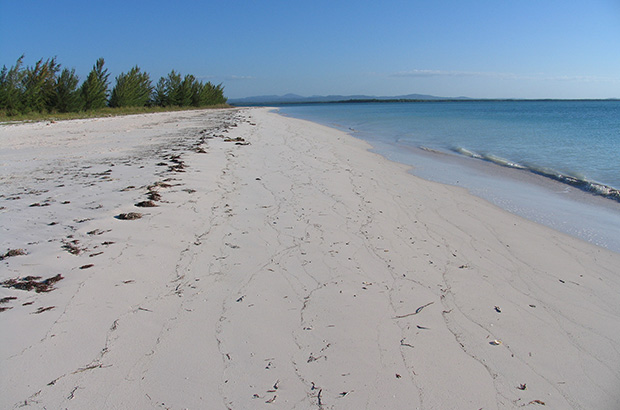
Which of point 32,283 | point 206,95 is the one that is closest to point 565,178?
point 32,283

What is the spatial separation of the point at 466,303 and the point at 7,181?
20.8 ft

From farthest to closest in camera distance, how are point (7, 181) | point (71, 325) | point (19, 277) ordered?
point (7, 181) < point (19, 277) < point (71, 325)

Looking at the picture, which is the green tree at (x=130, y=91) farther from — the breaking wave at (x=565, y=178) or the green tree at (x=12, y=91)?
the breaking wave at (x=565, y=178)

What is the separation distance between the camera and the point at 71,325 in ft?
7.25

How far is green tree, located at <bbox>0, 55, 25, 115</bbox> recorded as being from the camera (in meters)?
20.2

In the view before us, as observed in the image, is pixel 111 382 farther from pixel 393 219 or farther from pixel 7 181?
pixel 7 181

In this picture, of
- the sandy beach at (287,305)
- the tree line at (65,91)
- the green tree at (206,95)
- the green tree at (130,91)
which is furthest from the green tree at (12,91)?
the green tree at (206,95)

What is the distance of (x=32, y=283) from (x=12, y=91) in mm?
23867

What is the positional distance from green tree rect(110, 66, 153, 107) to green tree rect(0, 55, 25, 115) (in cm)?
971

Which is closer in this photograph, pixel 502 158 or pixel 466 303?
pixel 466 303

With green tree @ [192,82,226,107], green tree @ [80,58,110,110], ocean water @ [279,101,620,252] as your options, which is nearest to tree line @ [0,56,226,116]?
green tree @ [80,58,110,110]

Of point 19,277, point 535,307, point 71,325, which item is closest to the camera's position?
point 71,325

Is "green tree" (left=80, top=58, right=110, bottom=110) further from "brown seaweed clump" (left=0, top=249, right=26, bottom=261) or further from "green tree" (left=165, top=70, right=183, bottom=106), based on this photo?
"brown seaweed clump" (left=0, top=249, right=26, bottom=261)

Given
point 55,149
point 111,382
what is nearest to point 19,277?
point 111,382
